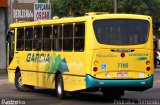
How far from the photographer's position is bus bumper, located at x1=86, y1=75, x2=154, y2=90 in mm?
18828

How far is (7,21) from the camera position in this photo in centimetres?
4056

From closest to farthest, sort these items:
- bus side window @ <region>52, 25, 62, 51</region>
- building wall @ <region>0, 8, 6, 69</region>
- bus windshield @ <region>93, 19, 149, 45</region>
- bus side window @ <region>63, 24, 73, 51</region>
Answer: bus windshield @ <region>93, 19, 149, 45</region> < bus side window @ <region>63, 24, 73, 51</region> < bus side window @ <region>52, 25, 62, 51</region> < building wall @ <region>0, 8, 6, 69</region>

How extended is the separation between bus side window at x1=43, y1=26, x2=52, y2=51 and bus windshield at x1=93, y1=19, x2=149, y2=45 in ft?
10.7

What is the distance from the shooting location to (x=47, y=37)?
22.4m

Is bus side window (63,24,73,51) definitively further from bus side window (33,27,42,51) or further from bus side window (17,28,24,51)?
bus side window (17,28,24,51)

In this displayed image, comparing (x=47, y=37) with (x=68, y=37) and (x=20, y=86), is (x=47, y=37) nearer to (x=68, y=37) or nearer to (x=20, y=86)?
(x=68, y=37)

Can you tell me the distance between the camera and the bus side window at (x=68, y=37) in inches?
805

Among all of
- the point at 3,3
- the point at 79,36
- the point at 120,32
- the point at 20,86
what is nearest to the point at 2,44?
the point at 3,3

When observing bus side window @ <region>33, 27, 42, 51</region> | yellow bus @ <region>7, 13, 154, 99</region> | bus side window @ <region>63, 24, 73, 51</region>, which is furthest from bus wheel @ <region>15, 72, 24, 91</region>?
bus side window @ <region>63, 24, 73, 51</region>

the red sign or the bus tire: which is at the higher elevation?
the red sign

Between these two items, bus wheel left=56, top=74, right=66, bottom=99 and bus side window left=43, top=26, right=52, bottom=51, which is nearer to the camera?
bus wheel left=56, top=74, right=66, bottom=99

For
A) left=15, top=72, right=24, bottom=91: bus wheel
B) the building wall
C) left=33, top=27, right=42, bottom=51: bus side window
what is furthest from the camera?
the building wall

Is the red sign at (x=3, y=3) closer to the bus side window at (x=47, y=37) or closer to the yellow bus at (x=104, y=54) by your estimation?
the bus side window at (x=47, y=37)

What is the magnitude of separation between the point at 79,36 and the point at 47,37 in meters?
2.75
